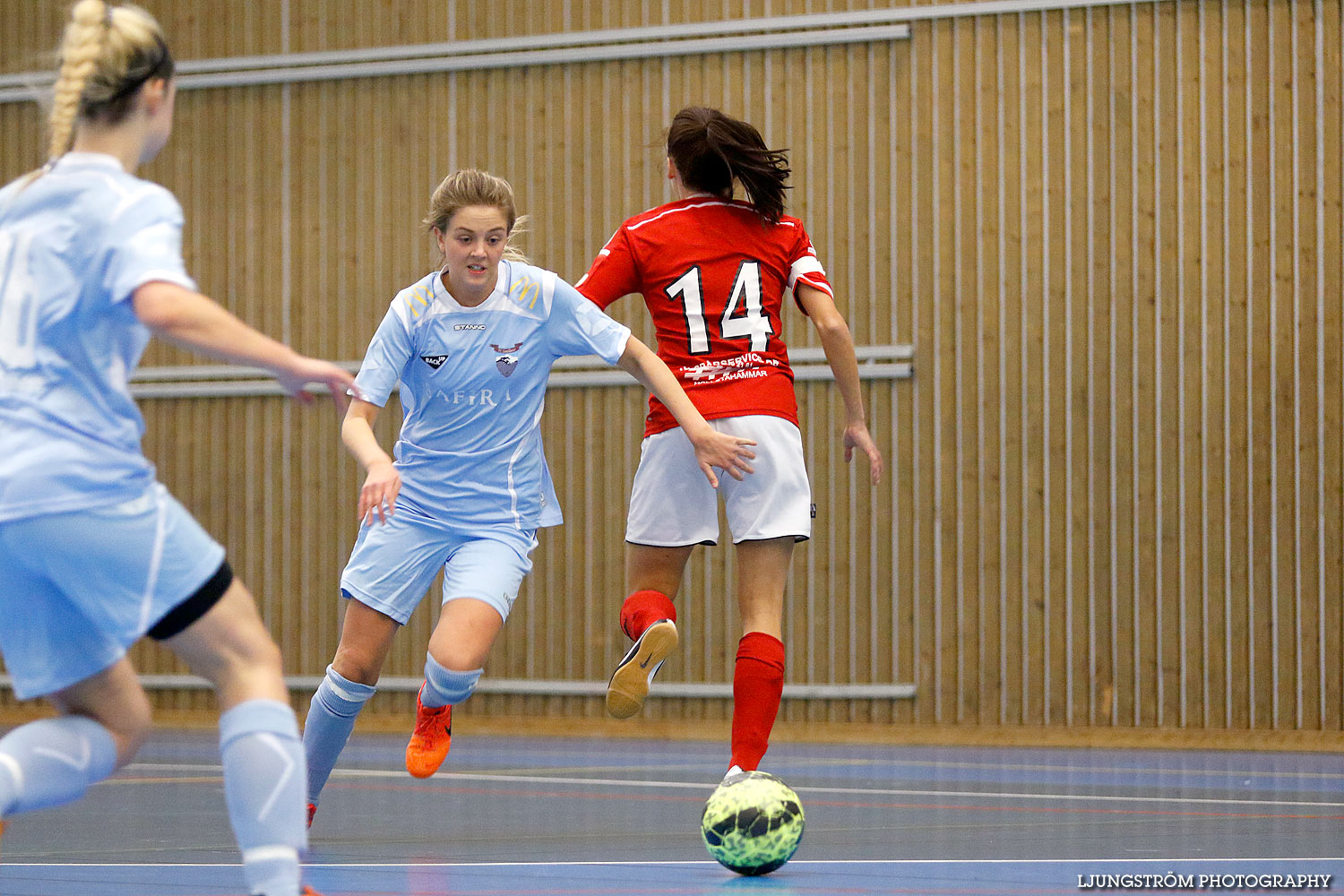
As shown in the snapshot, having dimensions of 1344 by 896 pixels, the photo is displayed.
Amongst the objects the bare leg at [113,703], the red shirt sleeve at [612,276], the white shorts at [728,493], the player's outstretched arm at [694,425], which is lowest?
the bare leg at [113,703]

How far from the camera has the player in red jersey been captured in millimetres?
4391

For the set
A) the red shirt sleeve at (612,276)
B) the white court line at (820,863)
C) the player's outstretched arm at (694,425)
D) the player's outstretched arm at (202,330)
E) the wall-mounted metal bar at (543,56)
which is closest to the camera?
the player's outstretched arm at (202,330)

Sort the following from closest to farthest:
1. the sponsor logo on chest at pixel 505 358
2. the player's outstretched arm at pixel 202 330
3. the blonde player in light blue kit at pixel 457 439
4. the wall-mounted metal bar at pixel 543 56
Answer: the player's outstretched arm at pixel 202 330
the blonde player in light blue kit at pixel 457 439
the sponsor logo on chest at pixel 505 358
the wall-mounted metal bar at pixel 543 56

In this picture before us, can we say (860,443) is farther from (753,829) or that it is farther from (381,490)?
(381,490)

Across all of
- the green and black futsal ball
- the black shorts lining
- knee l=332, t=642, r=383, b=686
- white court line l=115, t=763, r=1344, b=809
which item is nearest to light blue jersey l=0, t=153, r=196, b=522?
the black shorts lining

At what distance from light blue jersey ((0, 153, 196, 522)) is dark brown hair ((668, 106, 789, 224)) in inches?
87.8

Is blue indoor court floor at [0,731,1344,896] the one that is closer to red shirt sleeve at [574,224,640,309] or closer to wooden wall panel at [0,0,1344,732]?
wooden wall panel at [0,0,1344,732]

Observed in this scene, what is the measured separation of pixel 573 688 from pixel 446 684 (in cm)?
556

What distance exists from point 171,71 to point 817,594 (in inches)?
276

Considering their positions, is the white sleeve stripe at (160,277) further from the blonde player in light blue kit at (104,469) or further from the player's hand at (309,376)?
the player's hand at (309,376)

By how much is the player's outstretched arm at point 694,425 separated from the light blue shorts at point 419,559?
1.83ft

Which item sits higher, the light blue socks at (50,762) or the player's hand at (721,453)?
the player's hand at (721,453)

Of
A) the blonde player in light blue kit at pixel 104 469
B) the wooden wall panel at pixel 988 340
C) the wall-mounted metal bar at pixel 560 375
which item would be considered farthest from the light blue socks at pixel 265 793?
the wooden wall panel at pixel 988 340

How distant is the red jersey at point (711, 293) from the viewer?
448 cm
